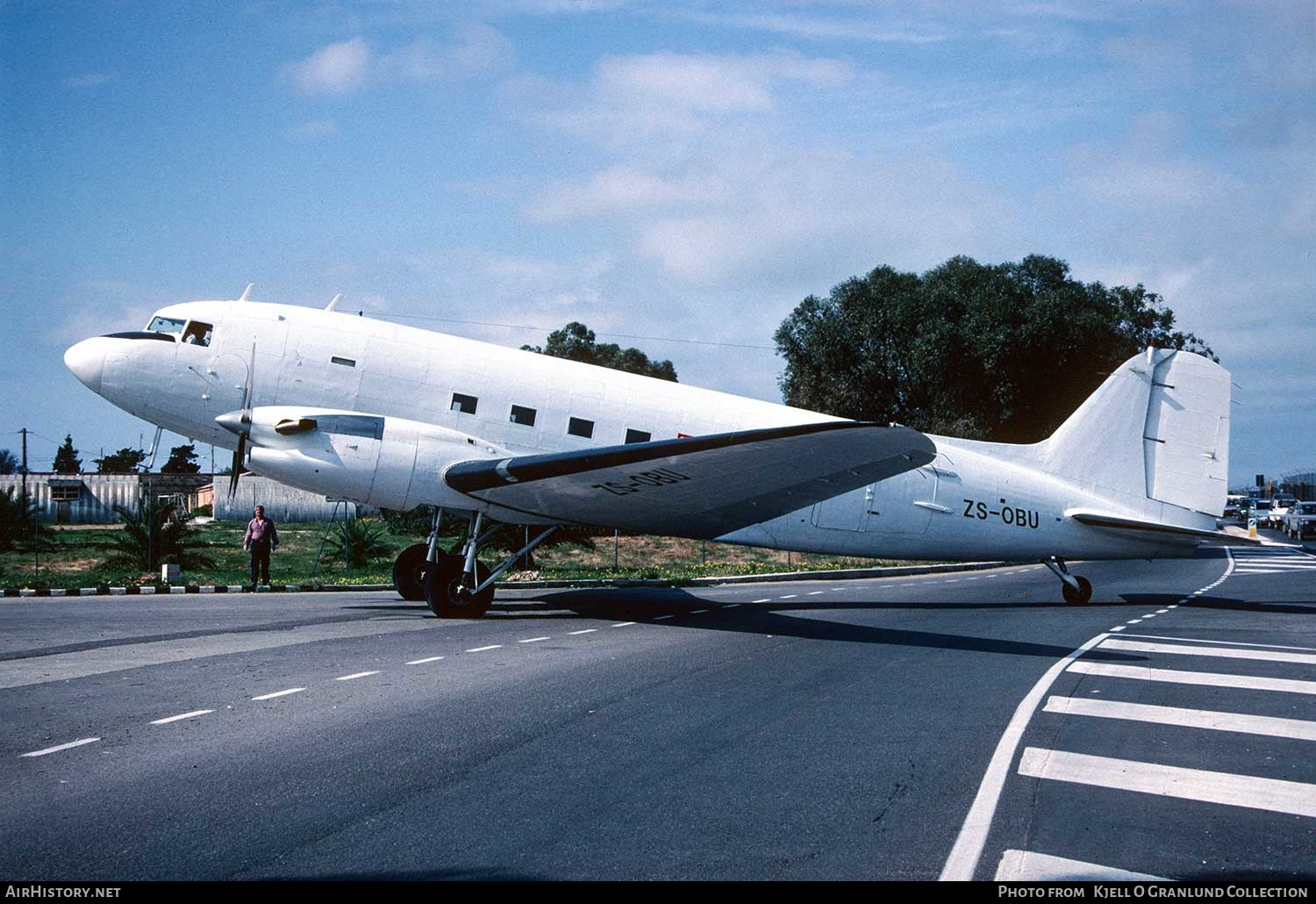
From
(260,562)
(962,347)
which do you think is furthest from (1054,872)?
(962,347)

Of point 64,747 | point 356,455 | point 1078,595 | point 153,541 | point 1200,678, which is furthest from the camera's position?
point 153,541

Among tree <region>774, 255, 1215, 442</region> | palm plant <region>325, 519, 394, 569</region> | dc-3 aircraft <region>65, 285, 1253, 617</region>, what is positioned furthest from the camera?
tree <region>774, 255, 1215, 442</region>

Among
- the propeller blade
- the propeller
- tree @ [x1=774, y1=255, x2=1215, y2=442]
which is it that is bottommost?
the propeller blade

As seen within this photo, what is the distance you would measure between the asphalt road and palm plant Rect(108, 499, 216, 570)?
11.3 meters

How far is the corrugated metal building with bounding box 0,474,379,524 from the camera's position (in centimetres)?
5453

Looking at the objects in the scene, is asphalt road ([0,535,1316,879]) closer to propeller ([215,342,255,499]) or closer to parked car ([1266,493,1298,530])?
propeller ([215,342,255,499])

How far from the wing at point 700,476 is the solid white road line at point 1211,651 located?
3469mm

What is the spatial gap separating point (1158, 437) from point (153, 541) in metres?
23.3

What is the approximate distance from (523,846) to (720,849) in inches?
39.4

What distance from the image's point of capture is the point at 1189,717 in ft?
27.9

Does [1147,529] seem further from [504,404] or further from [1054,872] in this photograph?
[1054,872]

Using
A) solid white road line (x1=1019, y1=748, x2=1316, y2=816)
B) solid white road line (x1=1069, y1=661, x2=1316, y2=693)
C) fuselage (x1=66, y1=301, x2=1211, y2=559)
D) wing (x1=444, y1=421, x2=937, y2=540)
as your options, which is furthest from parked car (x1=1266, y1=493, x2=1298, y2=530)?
solid white road line (x1=1019, y1=748, x2=1316, y2=816)
